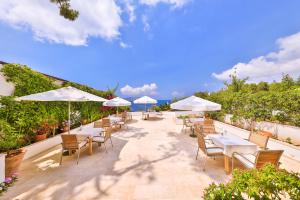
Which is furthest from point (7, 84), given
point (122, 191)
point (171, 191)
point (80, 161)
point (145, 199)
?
point (171, 191)

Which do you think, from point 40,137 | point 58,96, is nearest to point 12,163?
point 58,96

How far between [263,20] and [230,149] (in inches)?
472

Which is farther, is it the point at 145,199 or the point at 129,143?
the point at 129,143

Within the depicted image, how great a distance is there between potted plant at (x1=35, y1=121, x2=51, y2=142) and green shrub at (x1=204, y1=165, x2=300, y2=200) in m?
7.19

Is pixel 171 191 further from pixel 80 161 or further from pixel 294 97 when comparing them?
pixel 294 97

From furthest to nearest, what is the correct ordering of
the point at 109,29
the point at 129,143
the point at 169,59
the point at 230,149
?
the point at 169,59 < the point at 109,29 < the point at 129,143 < the point at 230,149

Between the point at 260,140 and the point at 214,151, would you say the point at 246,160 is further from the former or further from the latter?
the point at 260,140

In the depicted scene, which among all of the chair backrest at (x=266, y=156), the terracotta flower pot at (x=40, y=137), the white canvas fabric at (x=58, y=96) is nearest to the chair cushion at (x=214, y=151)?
the chair backrest at (x=266, y=156)

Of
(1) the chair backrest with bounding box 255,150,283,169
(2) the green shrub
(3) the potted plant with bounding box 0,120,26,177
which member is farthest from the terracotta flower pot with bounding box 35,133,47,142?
(1) the chair backrest with bounding box 255,150,283,169

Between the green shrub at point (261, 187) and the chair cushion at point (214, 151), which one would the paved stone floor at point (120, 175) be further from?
the green shrub at point (261, 187)

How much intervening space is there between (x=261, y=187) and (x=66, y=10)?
5.97 meters

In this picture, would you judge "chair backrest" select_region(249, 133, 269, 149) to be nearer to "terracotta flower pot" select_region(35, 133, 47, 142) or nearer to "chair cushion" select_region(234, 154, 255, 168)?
"chair cushion" select_region(234, 154, 255, 168)

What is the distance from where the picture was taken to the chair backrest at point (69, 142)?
5.33m

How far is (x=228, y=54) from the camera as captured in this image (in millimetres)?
25750
